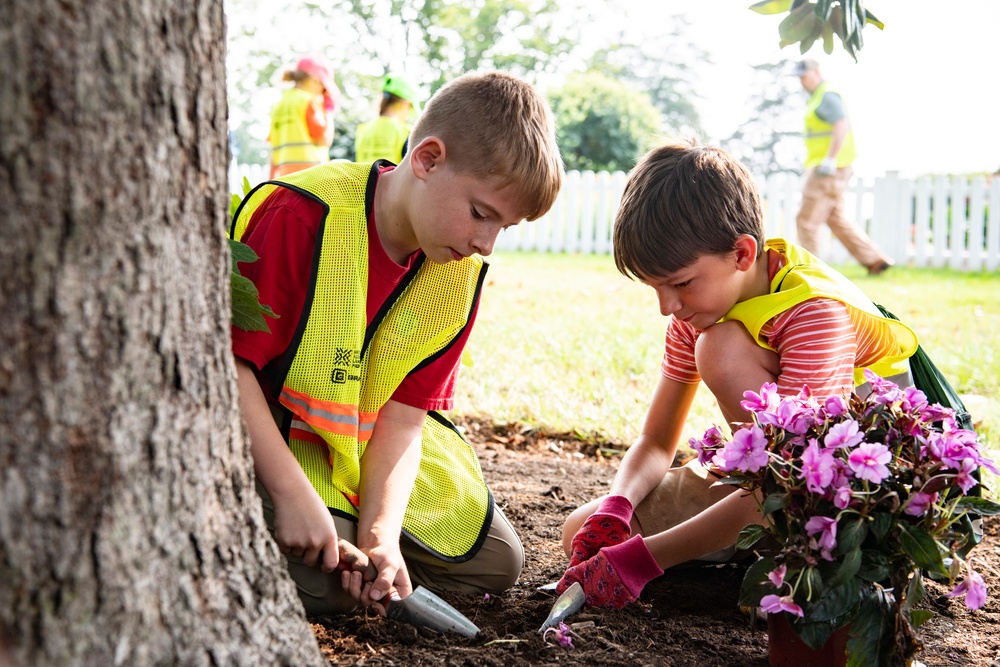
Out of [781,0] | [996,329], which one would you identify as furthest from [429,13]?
[781,0]

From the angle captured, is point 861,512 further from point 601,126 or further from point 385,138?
point 601,126

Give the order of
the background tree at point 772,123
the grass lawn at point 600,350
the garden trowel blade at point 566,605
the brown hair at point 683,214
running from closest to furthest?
the garden trowel blade at point 566,605 → the brown hair at point 683,214 → the grass lawn at point 600,350 → the background tree at point 772,123

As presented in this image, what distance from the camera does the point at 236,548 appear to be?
1.26 metres

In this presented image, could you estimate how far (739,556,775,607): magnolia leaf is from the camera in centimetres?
162

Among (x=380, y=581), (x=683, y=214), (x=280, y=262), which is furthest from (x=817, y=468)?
(x=280, y=262)

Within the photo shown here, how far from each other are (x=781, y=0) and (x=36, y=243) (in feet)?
7.43

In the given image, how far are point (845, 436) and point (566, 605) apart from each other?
73cm

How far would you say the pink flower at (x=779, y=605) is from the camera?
1.50 meters

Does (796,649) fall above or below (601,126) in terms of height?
below

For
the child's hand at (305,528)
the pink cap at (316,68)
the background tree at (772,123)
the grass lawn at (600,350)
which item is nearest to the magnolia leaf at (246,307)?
the child's hand at (305,528)

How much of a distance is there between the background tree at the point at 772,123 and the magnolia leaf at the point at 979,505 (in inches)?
1267

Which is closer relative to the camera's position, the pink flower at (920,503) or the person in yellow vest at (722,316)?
the pink flower at (920,503)

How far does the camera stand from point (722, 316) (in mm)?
2248

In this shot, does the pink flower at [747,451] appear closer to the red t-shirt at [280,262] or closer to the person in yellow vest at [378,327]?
the person in yellow vest at [378,327]
